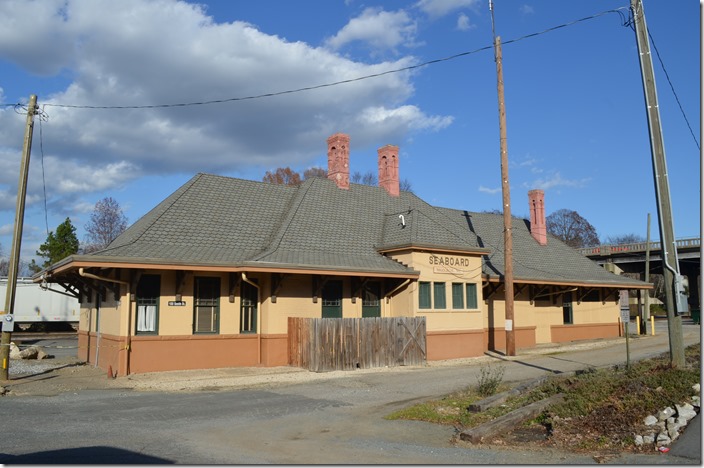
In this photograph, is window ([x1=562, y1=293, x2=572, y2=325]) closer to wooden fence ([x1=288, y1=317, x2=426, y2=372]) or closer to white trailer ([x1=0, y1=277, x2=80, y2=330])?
wooden fence ([x1=288, y1=317, x2=426, y2=372])

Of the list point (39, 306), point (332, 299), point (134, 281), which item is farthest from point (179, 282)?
point (39, 306)

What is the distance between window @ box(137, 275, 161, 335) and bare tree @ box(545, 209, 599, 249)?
8965 cm

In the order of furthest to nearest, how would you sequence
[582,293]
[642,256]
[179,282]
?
[642,256]
[582,293]
[179,282]

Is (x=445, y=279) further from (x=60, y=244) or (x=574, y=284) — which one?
(x=60, y=244)

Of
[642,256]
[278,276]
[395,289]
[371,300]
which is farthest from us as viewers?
[642,256]

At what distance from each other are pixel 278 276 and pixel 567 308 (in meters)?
17.7

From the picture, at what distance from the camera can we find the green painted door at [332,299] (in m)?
20.9

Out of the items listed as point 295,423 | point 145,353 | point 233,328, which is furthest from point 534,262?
point 295,423

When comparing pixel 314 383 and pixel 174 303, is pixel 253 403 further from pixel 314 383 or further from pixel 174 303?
pixel 174 303

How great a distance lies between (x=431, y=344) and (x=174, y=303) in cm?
923

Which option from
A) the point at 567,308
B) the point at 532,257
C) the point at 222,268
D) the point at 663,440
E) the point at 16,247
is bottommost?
the point at 663,440

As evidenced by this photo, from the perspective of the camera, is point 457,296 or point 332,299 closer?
point 332,299

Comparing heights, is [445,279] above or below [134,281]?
above

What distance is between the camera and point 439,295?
22406 millimetres
